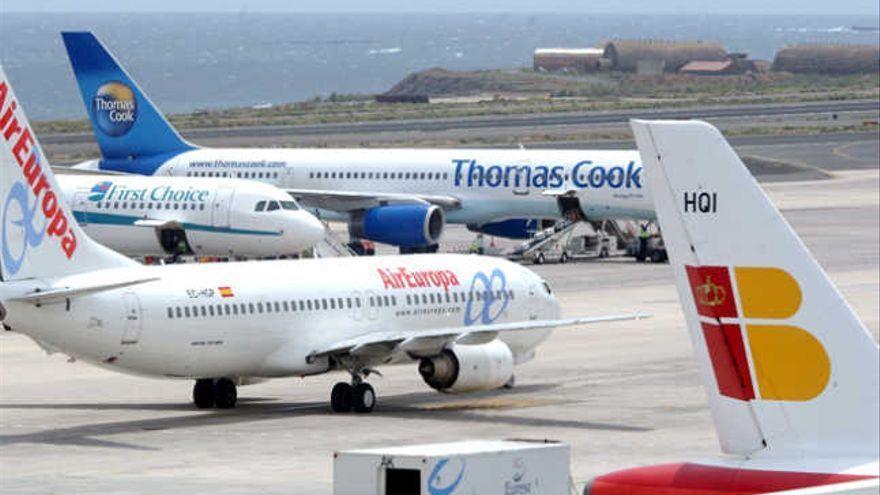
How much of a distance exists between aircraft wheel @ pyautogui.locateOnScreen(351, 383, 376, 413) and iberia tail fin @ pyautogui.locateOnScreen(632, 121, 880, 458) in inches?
1022

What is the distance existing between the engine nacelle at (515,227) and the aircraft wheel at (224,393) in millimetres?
40105

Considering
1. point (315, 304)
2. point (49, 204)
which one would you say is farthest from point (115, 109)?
point (49, 204)

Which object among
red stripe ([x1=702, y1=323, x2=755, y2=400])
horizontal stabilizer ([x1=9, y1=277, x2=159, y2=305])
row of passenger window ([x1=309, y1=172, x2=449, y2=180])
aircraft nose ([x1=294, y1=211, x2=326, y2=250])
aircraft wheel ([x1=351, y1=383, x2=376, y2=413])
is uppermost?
row of passenger window ([x1=309, y1=172, x2=449, y2=180])

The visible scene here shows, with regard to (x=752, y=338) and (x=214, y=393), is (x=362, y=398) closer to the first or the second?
(x=214, y=393)

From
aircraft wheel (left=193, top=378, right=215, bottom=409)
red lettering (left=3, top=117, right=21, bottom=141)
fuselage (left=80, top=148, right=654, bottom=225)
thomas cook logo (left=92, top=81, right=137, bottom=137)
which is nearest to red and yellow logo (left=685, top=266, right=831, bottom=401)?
red lettering (left=3, top=117, right=21, bottom=141)

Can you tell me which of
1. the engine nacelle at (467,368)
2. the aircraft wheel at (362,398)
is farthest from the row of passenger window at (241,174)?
the aircraft wheel at (362,398)

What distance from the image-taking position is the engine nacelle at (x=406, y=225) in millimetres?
78125

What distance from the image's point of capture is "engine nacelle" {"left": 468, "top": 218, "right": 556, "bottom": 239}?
83250 millimetres

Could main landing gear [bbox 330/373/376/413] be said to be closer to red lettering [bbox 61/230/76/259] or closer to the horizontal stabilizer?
the horizontal stabilizer

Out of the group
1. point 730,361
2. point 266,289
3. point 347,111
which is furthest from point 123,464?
point 347,111

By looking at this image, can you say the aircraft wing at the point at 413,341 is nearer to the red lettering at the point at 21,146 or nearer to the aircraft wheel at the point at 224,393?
the aircraft wheel at the point at 224,393

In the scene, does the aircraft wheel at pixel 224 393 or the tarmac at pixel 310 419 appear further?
the aircraft wheel at pixel 224 393

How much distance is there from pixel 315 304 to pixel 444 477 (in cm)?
2125

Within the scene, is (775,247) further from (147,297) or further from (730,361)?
(147,297)
